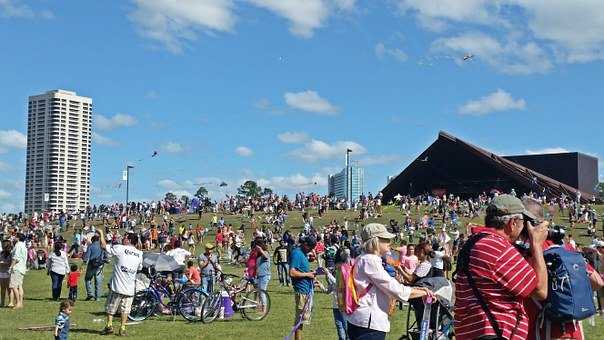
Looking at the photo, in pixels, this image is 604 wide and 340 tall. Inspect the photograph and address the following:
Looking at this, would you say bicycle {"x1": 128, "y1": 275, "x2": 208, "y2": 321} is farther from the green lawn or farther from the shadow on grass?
the shadow on grass

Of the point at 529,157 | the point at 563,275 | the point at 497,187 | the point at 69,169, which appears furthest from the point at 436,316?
the point at 69,169

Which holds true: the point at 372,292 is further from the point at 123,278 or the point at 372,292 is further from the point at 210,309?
the point at 210,309

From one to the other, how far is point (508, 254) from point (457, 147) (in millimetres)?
57895

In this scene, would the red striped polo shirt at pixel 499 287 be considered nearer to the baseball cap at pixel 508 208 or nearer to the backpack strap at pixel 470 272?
the backpack strap at pixel 470 272

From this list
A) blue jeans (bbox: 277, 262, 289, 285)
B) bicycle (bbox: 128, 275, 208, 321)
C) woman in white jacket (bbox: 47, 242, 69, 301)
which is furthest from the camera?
blue jeans (bbox: 277, 262, 289, 285)

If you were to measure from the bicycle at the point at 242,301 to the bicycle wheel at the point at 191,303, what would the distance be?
7.9 inches

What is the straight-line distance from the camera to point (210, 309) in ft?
45.2

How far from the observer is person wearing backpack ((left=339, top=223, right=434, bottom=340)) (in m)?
5.32

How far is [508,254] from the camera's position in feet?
13.2

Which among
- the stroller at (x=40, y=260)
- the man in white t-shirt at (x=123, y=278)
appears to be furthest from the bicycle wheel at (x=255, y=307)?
the stroller at (x=40, y=260)

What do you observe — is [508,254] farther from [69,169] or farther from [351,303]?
[69,169]

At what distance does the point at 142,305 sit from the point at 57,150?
480 feet

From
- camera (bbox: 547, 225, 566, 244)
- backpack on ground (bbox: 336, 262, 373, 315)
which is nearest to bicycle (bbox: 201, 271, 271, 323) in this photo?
backpack on ground (bbox: 336, 262, 373, 315)

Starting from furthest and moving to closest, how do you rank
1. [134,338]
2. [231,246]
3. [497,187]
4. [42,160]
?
1. [42,160]
2. [497,187]
3. [231,246]
4. [134,338]
